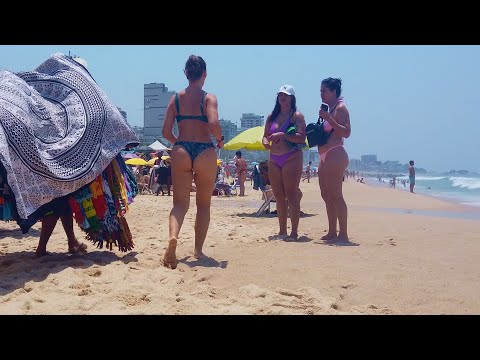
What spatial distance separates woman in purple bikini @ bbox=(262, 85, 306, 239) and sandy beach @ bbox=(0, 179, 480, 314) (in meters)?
0.47

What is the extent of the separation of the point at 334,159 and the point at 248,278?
2.59 meters

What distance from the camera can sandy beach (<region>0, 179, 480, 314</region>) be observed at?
2.94 meters

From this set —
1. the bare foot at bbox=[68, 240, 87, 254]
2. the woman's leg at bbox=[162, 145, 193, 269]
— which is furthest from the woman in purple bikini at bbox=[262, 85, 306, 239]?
the bare foot at bbox=[68, 240, 87, 254]

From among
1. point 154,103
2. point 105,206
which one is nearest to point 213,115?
point 105,206

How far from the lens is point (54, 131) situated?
3811 millimetres

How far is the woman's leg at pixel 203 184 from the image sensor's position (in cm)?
431

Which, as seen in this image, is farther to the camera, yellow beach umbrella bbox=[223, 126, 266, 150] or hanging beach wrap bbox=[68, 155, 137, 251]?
yellow beach umbrella bbox=[223, 126, 266, 150]

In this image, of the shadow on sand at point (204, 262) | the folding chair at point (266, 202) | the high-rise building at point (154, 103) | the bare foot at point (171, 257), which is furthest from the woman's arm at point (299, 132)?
the high-rise building at point (154, 103)

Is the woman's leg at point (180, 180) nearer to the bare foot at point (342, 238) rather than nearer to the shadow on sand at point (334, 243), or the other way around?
the shadow on sand at point (334, 243)

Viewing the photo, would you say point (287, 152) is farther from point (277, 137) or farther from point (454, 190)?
point (454, 190)

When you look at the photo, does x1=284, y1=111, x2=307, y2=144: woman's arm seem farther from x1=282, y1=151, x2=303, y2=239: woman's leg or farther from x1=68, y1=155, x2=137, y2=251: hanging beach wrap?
x1=68, y1=155, x2=137, y2=251: hanging beach wrap

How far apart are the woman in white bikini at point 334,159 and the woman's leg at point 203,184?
1883mm
